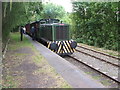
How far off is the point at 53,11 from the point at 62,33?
28136 mm

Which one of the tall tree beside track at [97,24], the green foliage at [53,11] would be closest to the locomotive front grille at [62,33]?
the tall tree beside track at [97,24]

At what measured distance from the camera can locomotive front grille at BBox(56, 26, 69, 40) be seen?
13445 mm

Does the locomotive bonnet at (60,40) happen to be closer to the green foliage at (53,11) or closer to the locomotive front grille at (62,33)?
the locomotive front grille at (62,33)

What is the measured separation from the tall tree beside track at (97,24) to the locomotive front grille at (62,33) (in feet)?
13.1

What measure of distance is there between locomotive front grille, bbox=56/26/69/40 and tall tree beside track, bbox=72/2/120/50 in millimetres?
3992

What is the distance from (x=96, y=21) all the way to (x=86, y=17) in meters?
3.23

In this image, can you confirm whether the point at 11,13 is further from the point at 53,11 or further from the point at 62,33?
the point at 53,11

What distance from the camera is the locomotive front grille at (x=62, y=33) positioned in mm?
13445

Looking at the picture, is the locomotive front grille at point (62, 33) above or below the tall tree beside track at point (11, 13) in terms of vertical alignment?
below

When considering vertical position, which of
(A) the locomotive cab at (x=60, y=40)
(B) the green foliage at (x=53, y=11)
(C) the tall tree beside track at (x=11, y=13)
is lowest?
(A) the locomotive cab at (x=60, y=40)

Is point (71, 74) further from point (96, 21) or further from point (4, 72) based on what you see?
point (96, 21)

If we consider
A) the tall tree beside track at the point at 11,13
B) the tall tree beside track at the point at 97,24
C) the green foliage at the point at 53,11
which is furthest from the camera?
the green foliage at the point at 53,11

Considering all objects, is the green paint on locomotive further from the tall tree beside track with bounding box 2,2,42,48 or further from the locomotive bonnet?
the tall tree beside track with bounding box 2,2,42,48

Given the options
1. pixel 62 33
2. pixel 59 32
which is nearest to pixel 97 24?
pixel 62 33
